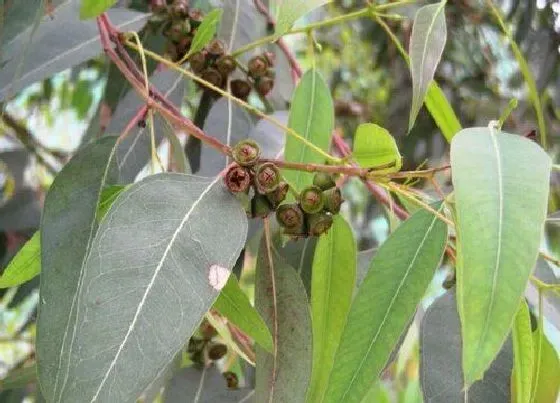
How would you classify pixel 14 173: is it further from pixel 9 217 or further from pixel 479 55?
pixel 479 55

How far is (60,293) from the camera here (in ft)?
2.17

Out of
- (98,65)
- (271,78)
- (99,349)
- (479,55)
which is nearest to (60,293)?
(99,349)

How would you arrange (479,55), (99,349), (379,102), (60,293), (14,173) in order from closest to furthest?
(99,349) < (60,293) < (14,173) < (479,55) < (379,102)

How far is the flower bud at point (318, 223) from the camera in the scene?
69 cm

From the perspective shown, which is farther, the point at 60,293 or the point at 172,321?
the point at 60,293

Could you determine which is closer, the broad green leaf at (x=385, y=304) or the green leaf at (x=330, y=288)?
the broad green leaf at (x=385, y=304)

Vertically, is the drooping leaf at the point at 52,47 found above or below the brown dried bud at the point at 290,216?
above

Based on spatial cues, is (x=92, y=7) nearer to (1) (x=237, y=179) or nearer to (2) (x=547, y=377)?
(1) (x=237, y=179)

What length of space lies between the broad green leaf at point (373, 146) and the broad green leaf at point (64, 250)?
22 centimetres

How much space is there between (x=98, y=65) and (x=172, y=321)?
156 cm

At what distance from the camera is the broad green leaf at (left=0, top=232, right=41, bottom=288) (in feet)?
2.42

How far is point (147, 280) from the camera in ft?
1.90

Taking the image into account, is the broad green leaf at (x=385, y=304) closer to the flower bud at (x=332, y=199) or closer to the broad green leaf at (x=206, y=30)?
the flower bud at (x=332, y=199)

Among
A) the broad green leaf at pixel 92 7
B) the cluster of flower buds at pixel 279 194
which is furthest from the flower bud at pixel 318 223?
the broad green leaf at pixel 92 7
